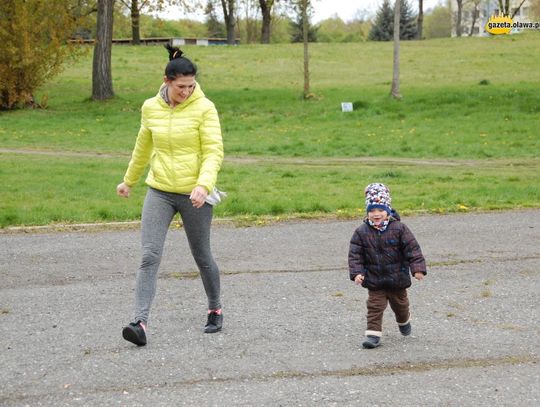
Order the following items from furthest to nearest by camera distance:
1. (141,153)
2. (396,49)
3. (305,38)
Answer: (305,38)
(396,49)
(141,153)

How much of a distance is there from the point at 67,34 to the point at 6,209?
1850cm

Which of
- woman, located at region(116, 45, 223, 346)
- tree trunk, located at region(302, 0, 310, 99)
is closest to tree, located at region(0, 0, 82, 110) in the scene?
tree trunk, located at region(302, 0, 310, 99)

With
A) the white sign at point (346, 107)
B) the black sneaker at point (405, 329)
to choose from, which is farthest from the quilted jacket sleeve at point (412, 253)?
the white sign at point (346, 107)

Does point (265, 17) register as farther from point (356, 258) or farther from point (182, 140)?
point (356, 258)

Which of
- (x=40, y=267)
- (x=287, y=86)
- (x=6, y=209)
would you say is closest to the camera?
(x=40, y=267)

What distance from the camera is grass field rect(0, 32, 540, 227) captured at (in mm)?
12477

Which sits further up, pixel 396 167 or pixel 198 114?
pixel 198 114

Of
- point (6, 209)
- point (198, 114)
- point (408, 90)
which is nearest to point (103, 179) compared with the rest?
point (6, 209)

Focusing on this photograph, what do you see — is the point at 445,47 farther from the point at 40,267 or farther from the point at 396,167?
the point at 40,267

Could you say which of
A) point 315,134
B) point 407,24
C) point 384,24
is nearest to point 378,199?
point 315,134

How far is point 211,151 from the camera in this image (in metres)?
5.80

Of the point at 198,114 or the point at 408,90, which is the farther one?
the point at 408,90

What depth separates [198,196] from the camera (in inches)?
219

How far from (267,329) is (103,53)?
26094 millimetres
